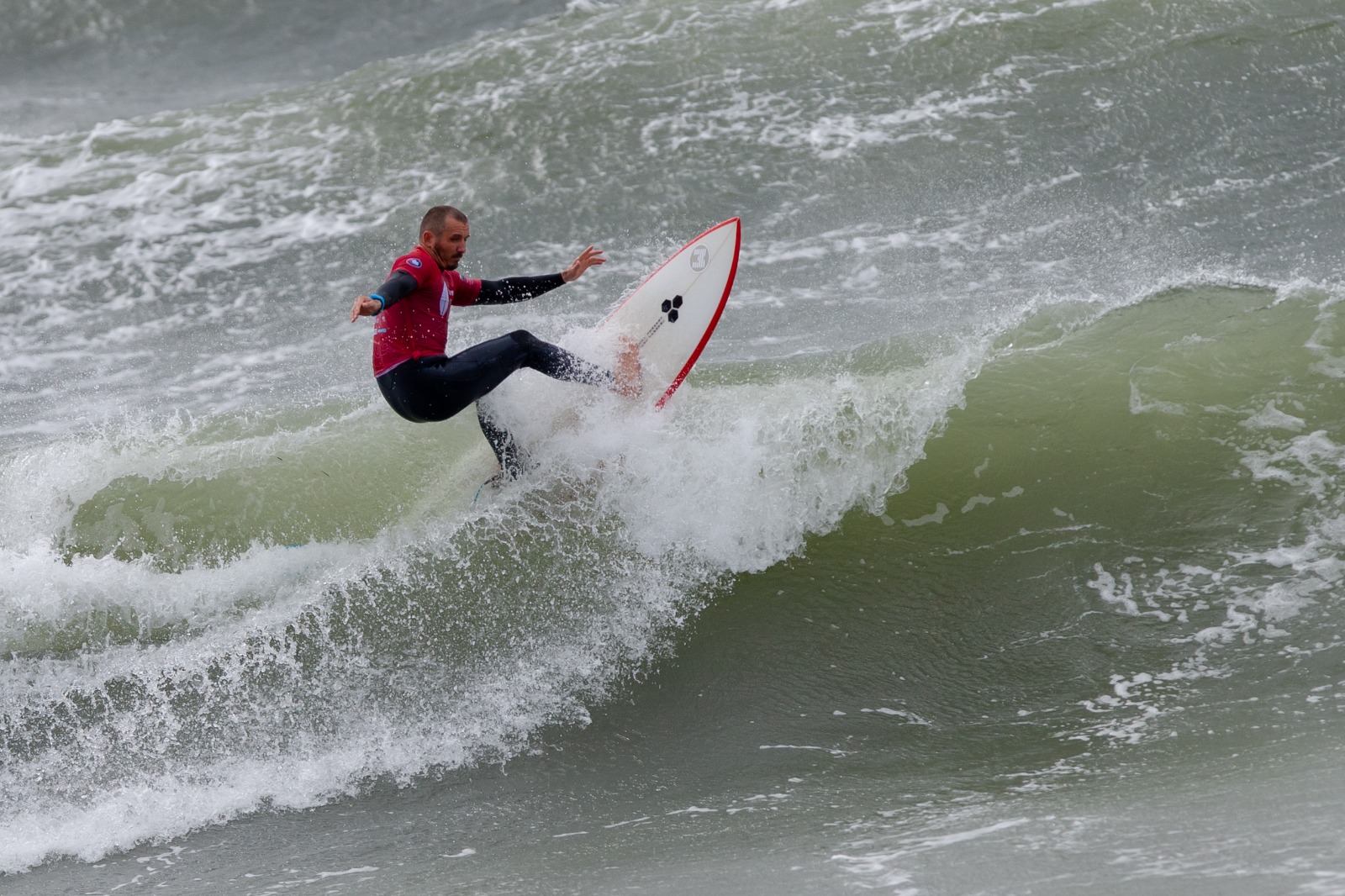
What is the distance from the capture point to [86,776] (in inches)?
177

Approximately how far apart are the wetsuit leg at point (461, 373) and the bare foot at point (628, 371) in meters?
0.44

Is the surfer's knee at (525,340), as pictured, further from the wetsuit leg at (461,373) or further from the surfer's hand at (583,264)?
the surfer's hand at (583,264)

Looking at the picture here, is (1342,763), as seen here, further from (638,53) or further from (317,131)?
(317,131)

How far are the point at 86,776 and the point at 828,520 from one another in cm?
333

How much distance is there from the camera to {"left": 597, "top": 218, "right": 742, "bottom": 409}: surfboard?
221 inches

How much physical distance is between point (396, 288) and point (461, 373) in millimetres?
494

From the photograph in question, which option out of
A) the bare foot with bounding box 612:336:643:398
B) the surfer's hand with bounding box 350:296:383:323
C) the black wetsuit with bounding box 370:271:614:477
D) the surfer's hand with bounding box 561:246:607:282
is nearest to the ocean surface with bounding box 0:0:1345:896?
the bare foot with bounding box 612:336:643:398

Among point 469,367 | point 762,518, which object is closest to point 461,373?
point 469,367

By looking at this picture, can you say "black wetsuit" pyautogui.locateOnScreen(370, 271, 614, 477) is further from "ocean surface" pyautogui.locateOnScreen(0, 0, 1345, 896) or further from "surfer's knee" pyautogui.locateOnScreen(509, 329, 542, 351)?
"ocean surface" pyautogui.locateOnScreen(0, 0, 1345, 896)

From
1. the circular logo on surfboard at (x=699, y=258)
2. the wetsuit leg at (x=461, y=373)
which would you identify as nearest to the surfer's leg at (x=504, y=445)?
the wetsuit leg at (x=461, y=373)

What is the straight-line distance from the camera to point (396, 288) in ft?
14.3

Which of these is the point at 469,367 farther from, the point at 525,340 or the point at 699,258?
the point at 699,258

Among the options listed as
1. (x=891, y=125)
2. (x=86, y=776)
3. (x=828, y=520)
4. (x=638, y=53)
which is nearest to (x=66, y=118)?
(x=638, y=53)

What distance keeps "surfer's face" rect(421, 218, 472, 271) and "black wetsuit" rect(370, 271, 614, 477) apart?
224 mm
